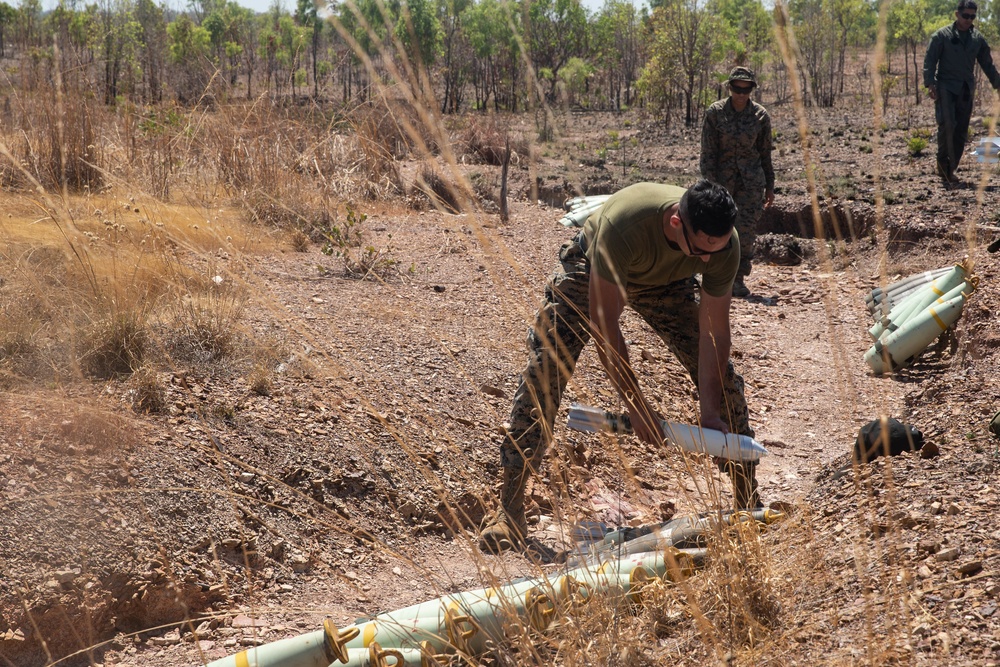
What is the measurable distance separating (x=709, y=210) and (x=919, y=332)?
9.87ft

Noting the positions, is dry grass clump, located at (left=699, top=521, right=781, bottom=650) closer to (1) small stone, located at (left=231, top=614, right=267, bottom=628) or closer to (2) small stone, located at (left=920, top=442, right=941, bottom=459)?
(2) small stone, located at (left=920, top=442, right=941, bottom=459)

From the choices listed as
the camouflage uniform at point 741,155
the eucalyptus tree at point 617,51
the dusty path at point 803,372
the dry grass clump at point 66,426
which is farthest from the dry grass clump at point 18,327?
the eucalyptus tree at point 617,51

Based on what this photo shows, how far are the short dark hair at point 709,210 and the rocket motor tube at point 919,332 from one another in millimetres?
2826

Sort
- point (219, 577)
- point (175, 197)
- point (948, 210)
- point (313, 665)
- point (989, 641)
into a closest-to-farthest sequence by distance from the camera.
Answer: point (989, 641) → point (313, 665) → point (219, 577) → point (175, 197) → point (948, 210)

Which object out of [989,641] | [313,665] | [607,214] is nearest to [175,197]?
[607,214]

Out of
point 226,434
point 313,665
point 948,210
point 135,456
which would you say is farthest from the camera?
point 948,210

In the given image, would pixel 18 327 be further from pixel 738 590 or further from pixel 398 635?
pixel 738 590

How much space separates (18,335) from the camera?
3551 millimetres

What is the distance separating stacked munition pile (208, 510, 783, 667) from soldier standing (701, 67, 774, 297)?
13.3 feet

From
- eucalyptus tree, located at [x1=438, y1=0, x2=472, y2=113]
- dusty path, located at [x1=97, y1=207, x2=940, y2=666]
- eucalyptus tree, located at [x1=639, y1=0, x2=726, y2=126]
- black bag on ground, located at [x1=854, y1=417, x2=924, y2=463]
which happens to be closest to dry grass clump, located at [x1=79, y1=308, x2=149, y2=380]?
dusty path, located at [x1=97, y1=207, x2=940, y2=666]

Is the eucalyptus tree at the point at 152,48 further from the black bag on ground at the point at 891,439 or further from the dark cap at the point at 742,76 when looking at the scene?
the black bag on ground at the point at 891,439

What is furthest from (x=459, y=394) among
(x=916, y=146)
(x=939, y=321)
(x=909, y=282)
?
(x=916, y=146)

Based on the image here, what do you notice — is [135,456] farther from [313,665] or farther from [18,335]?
[313,665]

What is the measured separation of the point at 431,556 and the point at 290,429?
78cm
